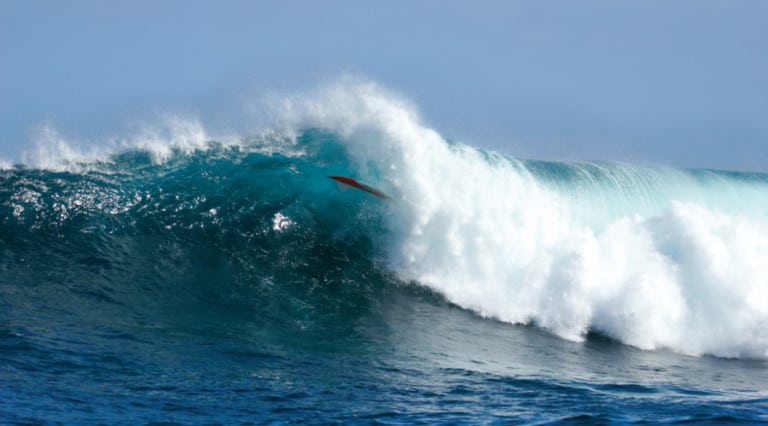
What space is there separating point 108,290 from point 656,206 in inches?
464

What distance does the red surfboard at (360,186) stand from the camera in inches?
473

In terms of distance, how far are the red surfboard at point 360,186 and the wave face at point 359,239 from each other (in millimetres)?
115

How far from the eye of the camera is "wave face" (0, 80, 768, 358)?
408 inches

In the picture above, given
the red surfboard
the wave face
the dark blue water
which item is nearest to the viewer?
the dark blue water

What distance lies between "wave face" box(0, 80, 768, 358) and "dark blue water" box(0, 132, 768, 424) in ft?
0.14

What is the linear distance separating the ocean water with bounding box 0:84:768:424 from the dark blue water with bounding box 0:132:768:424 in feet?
0.12

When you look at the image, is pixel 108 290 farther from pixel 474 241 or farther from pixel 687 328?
pixel 687 328

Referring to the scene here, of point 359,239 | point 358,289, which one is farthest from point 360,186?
point 358,289

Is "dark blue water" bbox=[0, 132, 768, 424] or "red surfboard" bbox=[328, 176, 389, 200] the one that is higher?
"red surfboard" bbox=[328, 176, 389, 200]

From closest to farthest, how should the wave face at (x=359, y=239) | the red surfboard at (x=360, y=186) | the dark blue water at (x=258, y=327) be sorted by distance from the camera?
1. the dark blue water at (x=258, y=327)
2. the wave face at (x=359, y=239)
3. the red surfboard at (x=360, y=186)

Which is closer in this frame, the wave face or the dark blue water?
the dark blue water

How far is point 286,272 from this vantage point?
428 inches

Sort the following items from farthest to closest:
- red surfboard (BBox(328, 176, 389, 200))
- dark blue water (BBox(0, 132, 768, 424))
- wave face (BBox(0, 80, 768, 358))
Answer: red surfboard (BBox(328, 176, 389, 200)) < wave face (BBox(0, 80, 768, 358)) < dark blue water (BBox(0, 132, 768, 424))

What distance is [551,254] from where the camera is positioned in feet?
38.4
